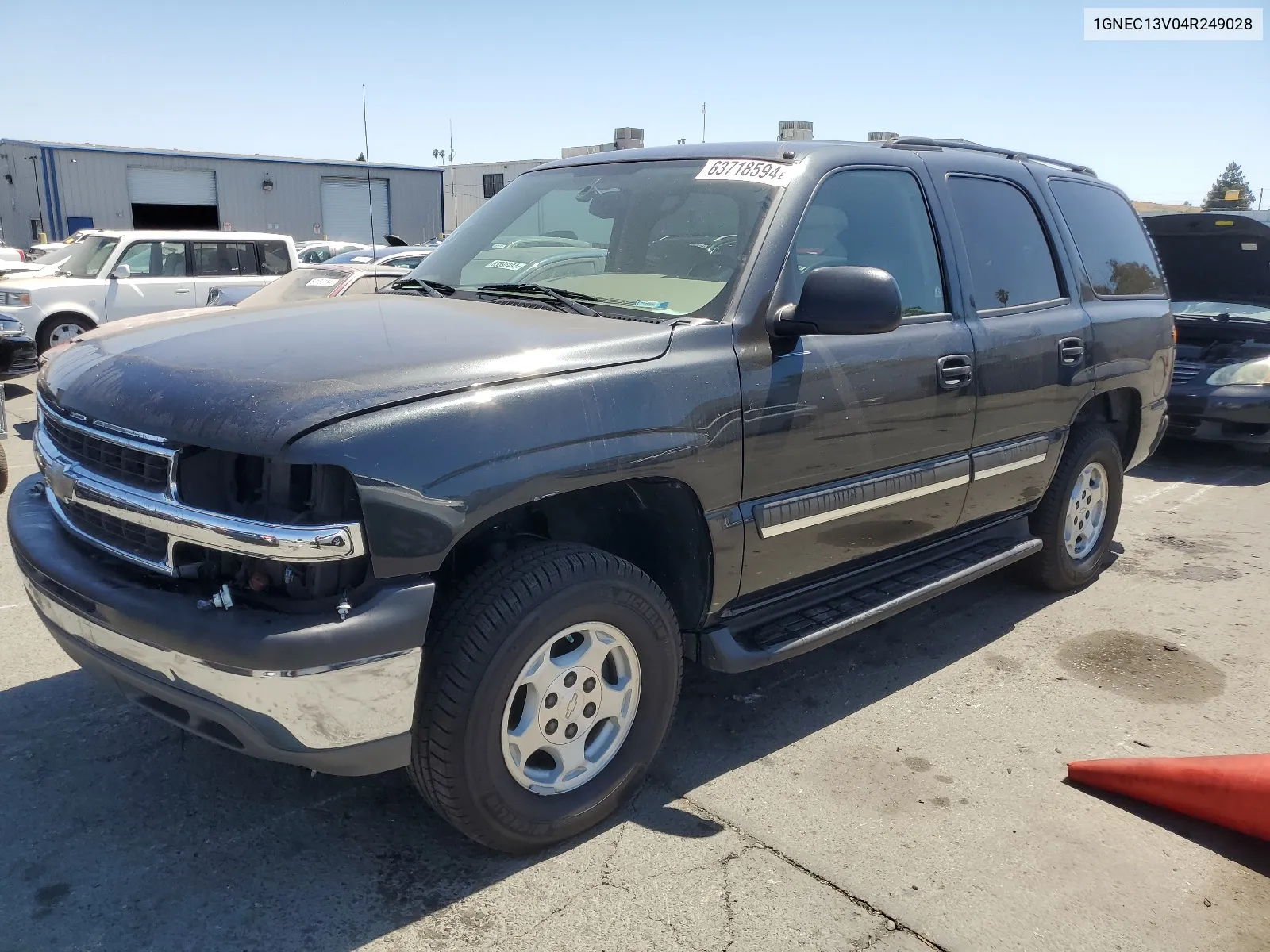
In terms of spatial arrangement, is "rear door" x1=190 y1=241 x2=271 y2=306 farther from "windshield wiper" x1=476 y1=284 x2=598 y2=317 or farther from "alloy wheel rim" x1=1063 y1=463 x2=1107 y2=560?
"alloy wheel rim" x1=1063 y1=463 x2=1107 y2=560

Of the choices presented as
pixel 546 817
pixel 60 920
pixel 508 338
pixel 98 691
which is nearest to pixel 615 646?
pixel 546 817

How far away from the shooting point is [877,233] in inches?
145

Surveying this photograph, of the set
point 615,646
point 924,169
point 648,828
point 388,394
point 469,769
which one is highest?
point 924,169

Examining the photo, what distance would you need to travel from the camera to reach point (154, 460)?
2441mm

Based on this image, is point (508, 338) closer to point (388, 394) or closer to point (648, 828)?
point (388, 394)

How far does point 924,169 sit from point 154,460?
3.02m

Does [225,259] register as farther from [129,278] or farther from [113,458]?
[113,458]

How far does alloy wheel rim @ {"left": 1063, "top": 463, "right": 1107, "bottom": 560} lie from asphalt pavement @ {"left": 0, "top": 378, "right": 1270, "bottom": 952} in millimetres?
882

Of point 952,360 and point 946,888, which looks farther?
point 952,360

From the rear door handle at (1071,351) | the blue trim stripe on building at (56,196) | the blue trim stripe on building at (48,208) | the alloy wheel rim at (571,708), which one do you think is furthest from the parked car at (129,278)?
the blue trim stripe on building at (48,208)

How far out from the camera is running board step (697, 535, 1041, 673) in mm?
3197

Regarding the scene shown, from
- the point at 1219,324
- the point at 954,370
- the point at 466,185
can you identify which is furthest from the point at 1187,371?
the point at 466,185

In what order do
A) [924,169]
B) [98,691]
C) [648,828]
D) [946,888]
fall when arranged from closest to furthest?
[946,888] → [648,828] → [98,691] → [924,169]

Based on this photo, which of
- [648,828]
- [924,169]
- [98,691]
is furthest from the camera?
[924,169]
